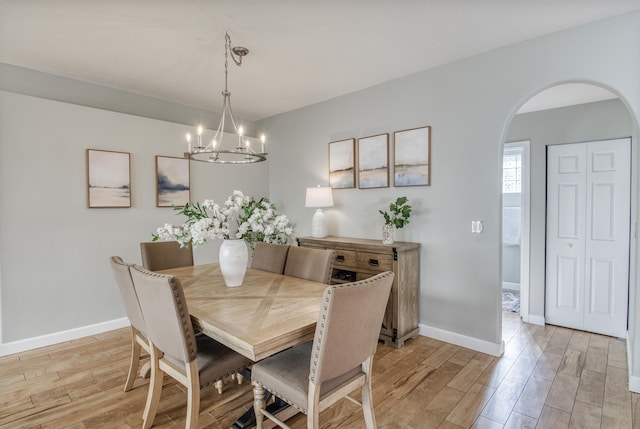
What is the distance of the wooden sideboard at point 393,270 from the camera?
118 inches

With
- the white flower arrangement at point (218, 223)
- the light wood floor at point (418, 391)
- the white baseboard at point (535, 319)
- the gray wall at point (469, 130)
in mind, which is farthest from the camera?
the white baseboard at point (535, 319)

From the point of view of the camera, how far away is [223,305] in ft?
6.25

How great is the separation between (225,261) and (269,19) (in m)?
1.74

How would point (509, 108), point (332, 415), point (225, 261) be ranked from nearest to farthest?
1. point (332, 415)
2. point (225, 261)
3. point (509, 108)

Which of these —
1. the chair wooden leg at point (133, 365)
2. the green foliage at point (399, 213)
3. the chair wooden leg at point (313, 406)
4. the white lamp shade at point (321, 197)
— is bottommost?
the chair wooden leg at point (133, 365)

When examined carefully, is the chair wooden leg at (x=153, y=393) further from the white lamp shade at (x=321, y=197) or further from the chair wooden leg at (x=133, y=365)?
the white lamp shade at (x=321, y=197)

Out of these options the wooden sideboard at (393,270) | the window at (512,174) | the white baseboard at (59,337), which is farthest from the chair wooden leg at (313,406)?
the window at (512,174)

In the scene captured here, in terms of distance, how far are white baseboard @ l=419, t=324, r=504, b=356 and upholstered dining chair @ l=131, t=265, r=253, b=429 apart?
204 centimetres

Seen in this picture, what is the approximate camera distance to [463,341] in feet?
9.94

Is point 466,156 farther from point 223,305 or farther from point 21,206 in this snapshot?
point 21,206

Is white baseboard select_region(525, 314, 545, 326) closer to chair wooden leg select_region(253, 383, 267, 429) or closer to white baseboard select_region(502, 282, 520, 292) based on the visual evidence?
white baseboard select_region(502, 282, 520, 292)

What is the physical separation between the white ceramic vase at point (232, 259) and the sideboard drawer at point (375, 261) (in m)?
1.33

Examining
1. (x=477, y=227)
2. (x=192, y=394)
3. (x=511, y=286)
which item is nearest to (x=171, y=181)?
(x=192, y=394)

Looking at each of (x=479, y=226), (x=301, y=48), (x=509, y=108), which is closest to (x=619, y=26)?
(x=509, y=108)
